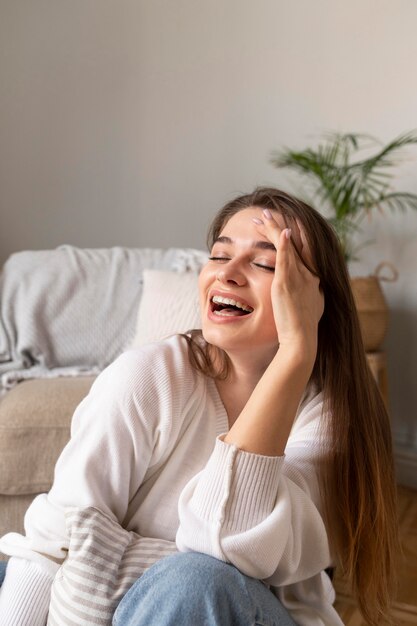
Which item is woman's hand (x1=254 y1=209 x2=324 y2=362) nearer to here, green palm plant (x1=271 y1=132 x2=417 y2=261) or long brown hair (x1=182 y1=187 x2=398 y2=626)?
long brown hair (x1=182 y1=187 x2=398 y2=626)

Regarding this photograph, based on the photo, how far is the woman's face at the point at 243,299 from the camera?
45.2 inches

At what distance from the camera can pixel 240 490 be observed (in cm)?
100

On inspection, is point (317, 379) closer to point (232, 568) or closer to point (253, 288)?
point (253, 288)

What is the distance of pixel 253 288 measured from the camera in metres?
1.16

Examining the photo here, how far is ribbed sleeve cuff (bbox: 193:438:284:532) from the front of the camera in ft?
3.25

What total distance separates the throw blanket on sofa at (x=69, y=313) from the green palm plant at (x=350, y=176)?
0.47 meters

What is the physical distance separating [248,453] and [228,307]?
26cm

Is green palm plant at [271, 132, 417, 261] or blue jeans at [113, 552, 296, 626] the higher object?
green palm plant at [271, 132, 417, 261]

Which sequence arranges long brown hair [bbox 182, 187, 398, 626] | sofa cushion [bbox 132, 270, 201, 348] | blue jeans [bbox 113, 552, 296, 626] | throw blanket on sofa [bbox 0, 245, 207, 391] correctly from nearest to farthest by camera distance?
blue jeans [bbox 113, 552, 296, 626], long brown hair [bbox 182, 187, 398, 626], sofa cushion [bbox 132, 270, 201, 348], throw blanket on sofa [bbox 0, 245, 207, 391]

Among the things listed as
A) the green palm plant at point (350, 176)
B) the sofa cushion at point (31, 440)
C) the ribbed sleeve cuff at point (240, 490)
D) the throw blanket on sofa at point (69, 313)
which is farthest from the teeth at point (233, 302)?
the green palm plant at point (350, 176)

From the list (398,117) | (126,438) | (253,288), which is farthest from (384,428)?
(398,117)

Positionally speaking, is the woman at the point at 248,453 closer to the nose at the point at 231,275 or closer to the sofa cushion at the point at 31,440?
the nose at the point at 231,275

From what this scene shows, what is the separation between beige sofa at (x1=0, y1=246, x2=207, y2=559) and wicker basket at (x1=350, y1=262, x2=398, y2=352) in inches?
20.6

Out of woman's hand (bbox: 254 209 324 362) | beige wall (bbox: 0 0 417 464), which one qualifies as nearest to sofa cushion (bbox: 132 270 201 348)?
beige wall (bbox: 0 0 417 464)
